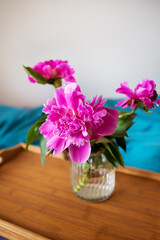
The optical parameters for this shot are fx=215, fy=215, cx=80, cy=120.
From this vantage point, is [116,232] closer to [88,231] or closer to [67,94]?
[88,231]

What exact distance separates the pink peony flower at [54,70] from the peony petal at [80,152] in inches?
8.8

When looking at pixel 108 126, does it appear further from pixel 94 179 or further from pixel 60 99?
pixel 94 179

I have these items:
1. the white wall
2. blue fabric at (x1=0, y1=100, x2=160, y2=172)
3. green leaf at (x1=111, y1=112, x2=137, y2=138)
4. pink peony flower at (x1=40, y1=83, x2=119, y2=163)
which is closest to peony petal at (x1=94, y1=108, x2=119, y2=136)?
pink peony flower at (x1=40, y1=83, x2=119, y2=163)

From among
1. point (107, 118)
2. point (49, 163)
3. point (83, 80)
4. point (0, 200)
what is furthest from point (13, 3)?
point (107, 118)

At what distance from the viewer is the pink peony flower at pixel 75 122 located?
0.37 metres

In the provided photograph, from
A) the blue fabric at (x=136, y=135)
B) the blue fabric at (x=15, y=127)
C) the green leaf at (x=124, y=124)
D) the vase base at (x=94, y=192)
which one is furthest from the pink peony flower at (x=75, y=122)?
the blue fabric at (x=15, y=127)

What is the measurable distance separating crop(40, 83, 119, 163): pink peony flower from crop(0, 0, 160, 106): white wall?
31.1 inches

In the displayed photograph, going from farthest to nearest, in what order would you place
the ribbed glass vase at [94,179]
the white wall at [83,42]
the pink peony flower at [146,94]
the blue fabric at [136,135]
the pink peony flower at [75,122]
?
the white wall at [83,42] < the blue fabric at [136,135] < the ribbed glass vase at [94,179] < the pink peony flower at [146,94] < the pink peony flower at [75,122]

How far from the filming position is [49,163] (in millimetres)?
903

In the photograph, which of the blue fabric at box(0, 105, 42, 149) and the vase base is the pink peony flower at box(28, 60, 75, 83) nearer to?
the vase base

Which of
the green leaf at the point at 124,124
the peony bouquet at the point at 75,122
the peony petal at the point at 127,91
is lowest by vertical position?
the green leaf at the point at 124,124

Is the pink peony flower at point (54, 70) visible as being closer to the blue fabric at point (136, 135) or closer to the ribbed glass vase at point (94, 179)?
the ribbed glass vase at point (94, 179)

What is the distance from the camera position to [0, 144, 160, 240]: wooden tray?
0.57 meters

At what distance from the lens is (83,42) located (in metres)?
1.39
